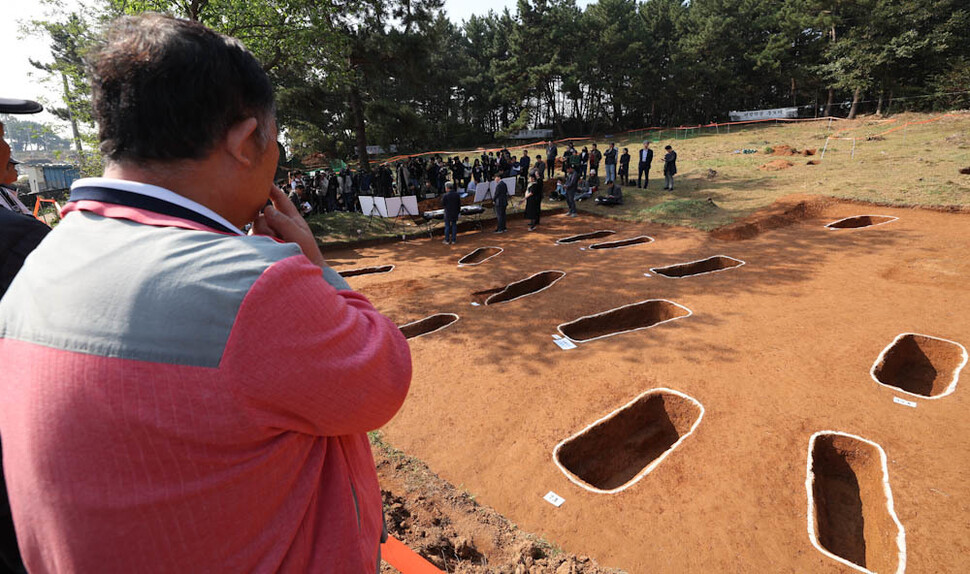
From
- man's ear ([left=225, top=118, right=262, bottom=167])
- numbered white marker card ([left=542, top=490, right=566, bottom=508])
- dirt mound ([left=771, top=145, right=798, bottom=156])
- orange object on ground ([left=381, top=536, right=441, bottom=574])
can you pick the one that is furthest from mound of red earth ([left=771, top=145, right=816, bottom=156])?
man's ear ([left=225, top=118, right=262, bottom=167])

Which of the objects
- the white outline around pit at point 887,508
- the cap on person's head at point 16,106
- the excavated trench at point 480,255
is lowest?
the white outline around pit at point 887,508

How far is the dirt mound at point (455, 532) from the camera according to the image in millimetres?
3078

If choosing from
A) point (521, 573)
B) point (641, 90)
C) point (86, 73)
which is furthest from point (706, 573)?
point (641, 90)

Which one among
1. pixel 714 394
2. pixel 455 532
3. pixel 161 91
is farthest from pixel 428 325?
pixel 161 91

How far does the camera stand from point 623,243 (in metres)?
11.6

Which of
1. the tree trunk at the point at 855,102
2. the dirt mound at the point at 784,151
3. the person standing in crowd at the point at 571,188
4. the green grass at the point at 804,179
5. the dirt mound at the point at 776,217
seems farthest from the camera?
the tree trunk at the point at 855,102

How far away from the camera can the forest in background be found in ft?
60.0

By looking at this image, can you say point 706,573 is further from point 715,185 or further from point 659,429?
point 715,185

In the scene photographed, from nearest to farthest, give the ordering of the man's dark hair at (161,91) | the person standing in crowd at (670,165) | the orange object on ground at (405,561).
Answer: the man's dark hair at (161,91)
the orange object on ground at (405,561)
the person standing in crowd at (670,165)

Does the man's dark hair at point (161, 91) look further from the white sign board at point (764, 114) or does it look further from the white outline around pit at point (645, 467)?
the white sign board at point (764, 114)

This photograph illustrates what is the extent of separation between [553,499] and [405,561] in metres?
1.71

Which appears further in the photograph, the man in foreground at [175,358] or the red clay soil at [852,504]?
the red clay soil at [852,504]

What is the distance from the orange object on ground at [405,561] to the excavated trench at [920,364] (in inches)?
222

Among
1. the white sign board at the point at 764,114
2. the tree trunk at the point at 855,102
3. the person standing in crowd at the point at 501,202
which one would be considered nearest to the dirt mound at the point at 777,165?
the person standing in crowd at the point at 501,202
